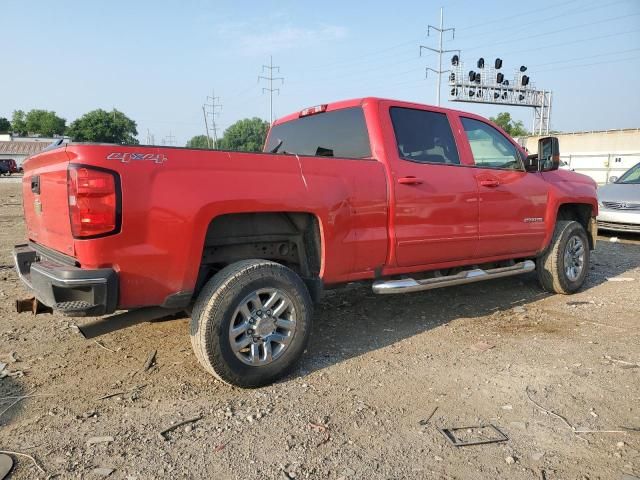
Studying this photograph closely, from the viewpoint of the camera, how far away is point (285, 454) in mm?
2514

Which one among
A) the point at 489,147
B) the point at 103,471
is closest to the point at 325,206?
the point at 103,471

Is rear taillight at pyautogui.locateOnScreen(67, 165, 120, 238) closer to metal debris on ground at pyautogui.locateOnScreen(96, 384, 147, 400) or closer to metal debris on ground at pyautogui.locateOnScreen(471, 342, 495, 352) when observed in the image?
metal debris on ground at pyautogui.locateOnScreen(96, 384, 147, 400)

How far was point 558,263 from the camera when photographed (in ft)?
18.1

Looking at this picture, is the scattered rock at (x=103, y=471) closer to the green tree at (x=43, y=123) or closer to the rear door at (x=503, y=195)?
the rear door at (x=503, y=195)

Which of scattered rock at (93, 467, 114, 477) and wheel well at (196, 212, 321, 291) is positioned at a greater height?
wheel well at (196, 212, 321, 291)

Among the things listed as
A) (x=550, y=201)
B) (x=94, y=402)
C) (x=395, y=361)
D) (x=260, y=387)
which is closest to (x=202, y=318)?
(x=260, y=387)

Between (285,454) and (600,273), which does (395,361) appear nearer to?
(285,454)

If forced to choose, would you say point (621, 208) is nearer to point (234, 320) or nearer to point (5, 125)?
point (234, 320)

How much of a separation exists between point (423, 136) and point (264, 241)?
1868mm

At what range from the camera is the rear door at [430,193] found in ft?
13.0

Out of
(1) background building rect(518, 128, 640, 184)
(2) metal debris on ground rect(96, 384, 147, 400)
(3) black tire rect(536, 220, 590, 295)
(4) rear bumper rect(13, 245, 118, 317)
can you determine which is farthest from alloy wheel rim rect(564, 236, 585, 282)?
(1) background building rect(518, 128, 640, 184)

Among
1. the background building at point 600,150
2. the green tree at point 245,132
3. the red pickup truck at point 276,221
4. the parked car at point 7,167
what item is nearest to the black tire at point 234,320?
the red pickup truck at point 276,221

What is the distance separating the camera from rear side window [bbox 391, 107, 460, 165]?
4203mm

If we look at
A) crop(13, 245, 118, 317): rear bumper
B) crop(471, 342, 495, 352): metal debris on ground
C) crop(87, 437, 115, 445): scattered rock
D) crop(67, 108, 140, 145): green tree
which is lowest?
crop(87, 437, 115, 445): scattered rock
